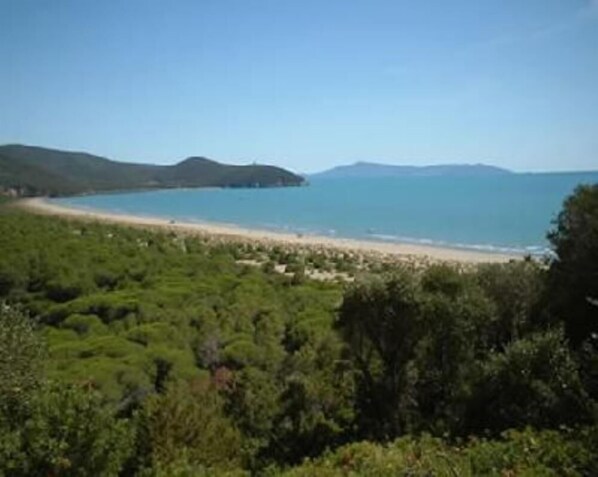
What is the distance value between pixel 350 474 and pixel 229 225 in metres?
115

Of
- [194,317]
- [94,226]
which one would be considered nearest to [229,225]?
[94,226]

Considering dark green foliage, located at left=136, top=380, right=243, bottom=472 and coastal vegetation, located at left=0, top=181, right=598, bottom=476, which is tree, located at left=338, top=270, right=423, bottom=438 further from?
dark green foliage, located at left=136, top=380, right=243, bottom=472

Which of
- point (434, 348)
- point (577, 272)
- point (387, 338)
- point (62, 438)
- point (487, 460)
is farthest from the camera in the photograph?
point (577, 272)

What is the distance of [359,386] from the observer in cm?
1845

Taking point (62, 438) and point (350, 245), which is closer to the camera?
point (62, 438)

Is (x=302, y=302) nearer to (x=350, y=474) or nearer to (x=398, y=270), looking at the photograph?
(x=398, y=270)

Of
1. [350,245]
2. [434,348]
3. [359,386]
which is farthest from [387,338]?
[350,245]

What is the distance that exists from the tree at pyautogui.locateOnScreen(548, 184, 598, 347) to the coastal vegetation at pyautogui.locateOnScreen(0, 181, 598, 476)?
48 millimetres

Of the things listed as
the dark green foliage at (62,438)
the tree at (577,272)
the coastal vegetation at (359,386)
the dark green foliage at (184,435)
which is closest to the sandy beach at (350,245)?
the coastal vegetation at (359,386)

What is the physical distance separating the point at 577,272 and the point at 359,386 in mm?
6154

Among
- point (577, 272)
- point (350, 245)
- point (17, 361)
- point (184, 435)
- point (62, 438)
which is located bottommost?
point (350, 245)

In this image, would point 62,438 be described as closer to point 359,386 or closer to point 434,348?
point 359,386

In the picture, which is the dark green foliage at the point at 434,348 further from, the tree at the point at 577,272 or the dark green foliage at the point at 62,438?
the dark green foliage at the point at 62,438

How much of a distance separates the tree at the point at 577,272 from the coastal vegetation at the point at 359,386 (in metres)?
0.05
